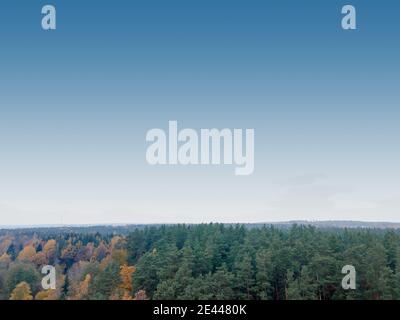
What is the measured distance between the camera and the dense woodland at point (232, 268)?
455 inches

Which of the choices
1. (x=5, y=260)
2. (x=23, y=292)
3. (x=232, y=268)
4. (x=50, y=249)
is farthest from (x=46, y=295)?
(x=232, y=268)

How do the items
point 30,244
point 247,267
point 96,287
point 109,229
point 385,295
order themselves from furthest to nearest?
point 109,229 → point 30,244 → point 96,287 → point 247,267 → point 385,295

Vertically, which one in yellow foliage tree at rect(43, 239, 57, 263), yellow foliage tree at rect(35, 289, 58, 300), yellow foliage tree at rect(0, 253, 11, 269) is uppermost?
yellow foliage tree at rect(43, 239, 57, 263)

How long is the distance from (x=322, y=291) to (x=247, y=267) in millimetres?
2714

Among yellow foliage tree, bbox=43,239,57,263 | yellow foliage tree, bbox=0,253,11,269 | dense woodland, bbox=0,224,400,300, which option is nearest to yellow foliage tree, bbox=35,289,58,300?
dense woodland, bbox=0,224,400,300

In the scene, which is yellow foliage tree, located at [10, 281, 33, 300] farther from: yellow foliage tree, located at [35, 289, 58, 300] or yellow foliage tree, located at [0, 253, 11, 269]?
yellow foliage tree, located at [0, 253, 11, 269]

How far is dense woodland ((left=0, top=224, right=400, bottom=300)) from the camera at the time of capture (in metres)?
11.5

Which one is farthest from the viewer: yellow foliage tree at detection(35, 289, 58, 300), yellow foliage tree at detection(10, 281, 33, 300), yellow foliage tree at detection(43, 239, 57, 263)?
yellow foliage tree at detection(43, 239, 57, 263)

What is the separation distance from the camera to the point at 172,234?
18.2 m

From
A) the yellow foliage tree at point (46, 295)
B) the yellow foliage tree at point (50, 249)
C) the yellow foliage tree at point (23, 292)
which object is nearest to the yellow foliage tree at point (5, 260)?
the yellow foliage tree at point (50, 249)

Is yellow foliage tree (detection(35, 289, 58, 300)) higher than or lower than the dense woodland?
lower
